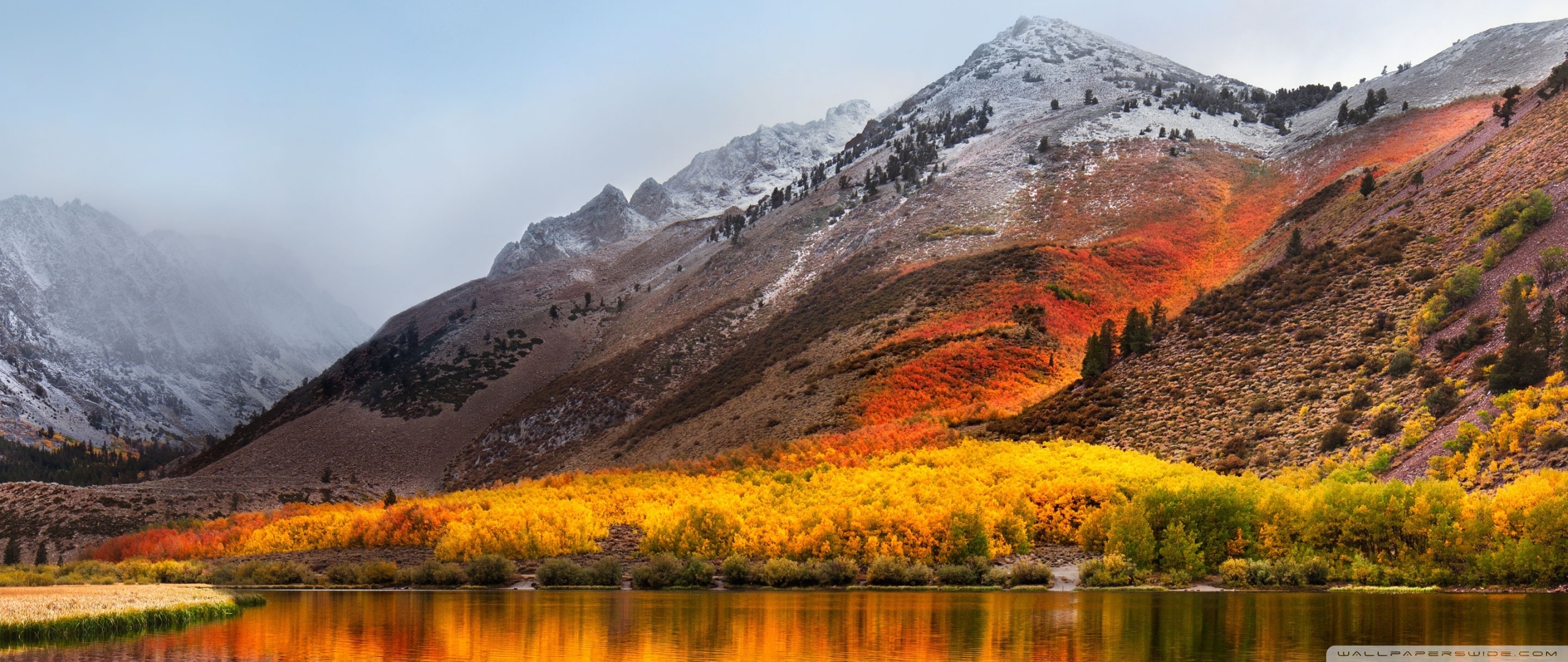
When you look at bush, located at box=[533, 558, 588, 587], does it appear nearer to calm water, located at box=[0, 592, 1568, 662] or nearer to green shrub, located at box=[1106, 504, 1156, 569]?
calm water, located at box=[0, 592, 1568, 662]

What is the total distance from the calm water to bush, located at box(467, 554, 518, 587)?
704cm

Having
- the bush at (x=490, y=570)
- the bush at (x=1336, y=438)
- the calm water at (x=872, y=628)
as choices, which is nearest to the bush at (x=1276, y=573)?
the calm water at (x=872, y=628)

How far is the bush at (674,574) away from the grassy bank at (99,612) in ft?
42.7

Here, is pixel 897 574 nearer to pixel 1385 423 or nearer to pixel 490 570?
pixel 490 570

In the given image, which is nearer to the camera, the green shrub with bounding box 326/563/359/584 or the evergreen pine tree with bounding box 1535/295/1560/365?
the evergreen pine tree with bounding box 1535/295/1560/365

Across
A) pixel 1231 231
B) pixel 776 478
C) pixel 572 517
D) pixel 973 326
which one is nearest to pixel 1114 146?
pixel 1231 231

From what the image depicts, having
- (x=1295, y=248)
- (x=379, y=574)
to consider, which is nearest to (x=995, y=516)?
(x=379, y=574)

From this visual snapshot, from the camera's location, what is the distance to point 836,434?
194ft

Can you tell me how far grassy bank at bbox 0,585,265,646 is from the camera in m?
24.2

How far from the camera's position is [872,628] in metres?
24.3

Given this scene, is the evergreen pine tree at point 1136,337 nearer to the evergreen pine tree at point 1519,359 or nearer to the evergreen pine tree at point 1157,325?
the evergreen pine tree at point 1157,325

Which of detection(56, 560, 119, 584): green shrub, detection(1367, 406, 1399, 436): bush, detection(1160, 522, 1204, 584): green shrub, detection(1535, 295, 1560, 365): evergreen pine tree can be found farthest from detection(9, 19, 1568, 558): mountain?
detection(56, 560, 119, 584): green shrub

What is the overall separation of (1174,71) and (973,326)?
117 m

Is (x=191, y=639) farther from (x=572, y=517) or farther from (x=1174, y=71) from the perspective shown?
(x=1174, y=71)
